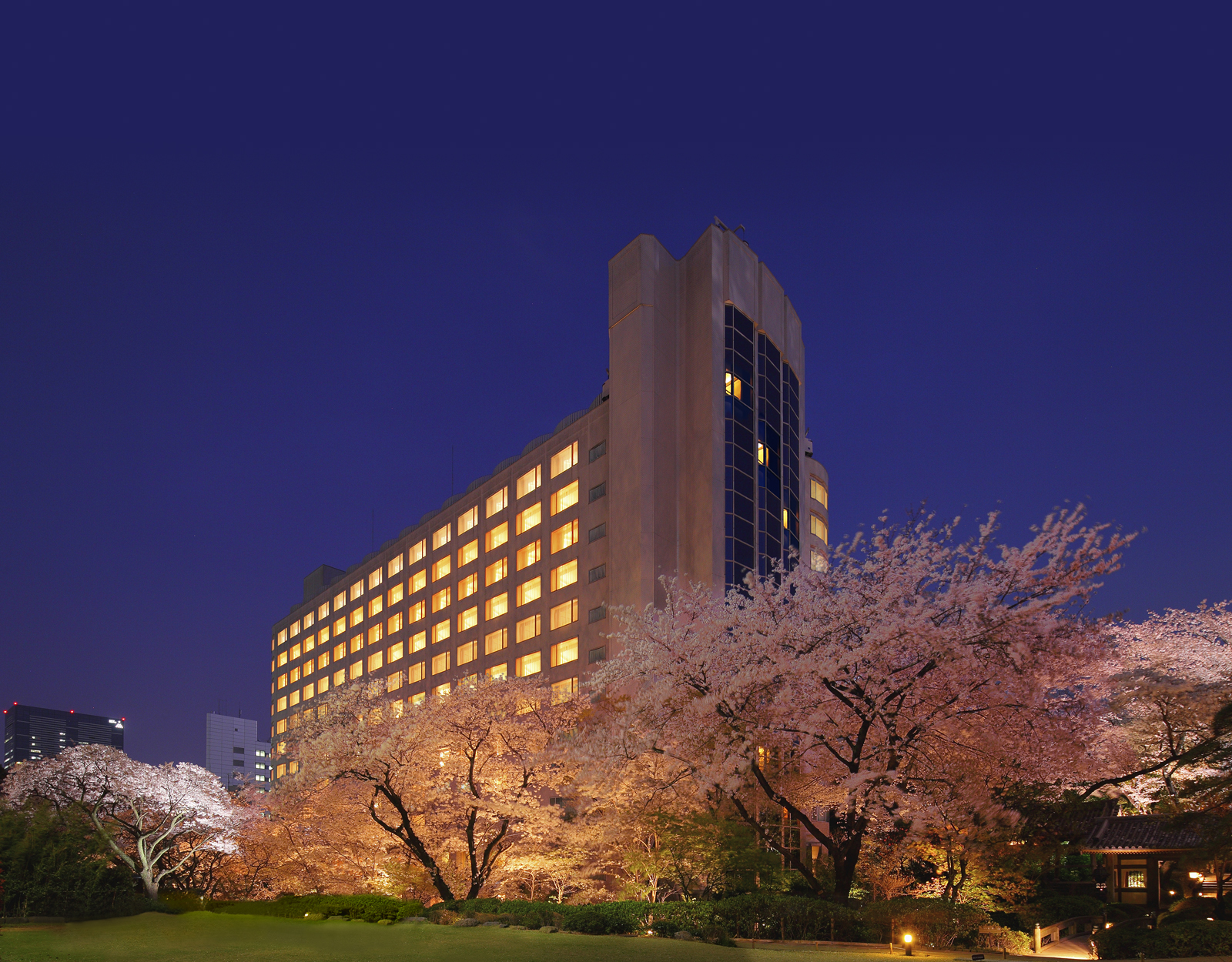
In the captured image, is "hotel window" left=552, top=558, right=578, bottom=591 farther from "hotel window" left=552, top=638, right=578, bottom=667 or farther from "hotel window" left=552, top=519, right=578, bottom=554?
"hotel window" left=552, top=638, right=578, bottom=667

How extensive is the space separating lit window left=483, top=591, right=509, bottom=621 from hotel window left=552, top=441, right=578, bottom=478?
12.6 m

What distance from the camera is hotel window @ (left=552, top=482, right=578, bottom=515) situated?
71.6 metres

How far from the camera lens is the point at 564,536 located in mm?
71812

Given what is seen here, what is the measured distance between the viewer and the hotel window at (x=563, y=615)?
68.6 meters

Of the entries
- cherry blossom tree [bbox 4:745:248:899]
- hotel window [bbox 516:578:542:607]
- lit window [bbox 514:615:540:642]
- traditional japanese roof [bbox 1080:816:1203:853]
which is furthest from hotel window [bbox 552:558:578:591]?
traditional japanese roof [bbox 1080:816:1203:853]

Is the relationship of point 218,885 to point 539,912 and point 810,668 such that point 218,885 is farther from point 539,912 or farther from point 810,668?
point 810,668

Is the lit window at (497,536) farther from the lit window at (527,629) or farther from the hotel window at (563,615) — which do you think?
the hotel window at (563,615)

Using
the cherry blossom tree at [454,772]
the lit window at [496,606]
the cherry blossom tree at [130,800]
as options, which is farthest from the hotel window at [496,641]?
the cherry blossom tree at [454,772]

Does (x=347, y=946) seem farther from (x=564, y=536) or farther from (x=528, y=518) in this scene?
(x=528, y=518)

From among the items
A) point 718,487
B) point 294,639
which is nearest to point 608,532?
point 718,487

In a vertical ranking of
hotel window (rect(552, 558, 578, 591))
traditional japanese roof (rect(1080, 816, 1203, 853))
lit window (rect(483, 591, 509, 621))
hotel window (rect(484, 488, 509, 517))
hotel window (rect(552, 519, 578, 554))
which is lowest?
traditional japanese roof (rect(1080, 816, 1203, 853))

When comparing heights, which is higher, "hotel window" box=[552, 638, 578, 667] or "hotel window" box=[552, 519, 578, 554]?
"hotel window" box=[552, 519, 578, 554]

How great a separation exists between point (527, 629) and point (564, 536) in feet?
28.8

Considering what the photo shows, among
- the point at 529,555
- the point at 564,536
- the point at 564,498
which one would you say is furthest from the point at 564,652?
the point at 564,498
